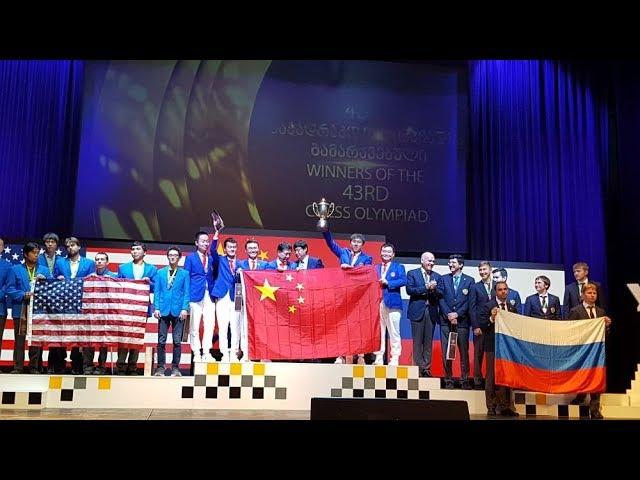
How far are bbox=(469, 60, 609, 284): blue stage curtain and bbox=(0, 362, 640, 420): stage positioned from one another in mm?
3867

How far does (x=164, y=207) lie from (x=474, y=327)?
478 cm

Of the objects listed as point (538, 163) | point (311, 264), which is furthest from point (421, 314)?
point (538, 163)

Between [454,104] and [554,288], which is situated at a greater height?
[454,104]

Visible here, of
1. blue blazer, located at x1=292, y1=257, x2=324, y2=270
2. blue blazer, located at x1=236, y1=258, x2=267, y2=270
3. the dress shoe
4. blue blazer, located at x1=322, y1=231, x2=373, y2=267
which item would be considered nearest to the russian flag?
the dress shoe

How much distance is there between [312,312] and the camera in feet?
25.4

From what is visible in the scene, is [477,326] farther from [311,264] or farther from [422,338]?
[311,264]

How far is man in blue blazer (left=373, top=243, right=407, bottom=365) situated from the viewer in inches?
313

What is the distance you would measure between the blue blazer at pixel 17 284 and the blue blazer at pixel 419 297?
371 cm

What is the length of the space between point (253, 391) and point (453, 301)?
2330 mm
